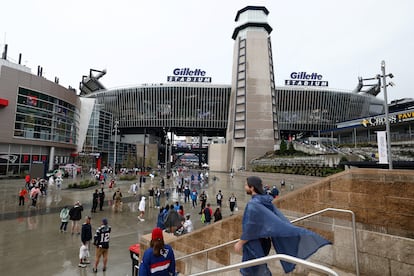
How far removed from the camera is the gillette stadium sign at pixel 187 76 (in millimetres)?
72000

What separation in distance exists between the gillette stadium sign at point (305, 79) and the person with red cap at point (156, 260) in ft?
259

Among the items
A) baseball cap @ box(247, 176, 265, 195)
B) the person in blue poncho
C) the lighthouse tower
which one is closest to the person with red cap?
the person in blue poncho

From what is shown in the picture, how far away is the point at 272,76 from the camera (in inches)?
2420

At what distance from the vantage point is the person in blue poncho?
6.97ft

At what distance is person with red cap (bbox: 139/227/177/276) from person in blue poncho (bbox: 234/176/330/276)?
1.25 meters

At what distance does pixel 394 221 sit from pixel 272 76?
62.6 meters

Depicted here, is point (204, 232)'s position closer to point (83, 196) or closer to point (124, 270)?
point (124, 270)

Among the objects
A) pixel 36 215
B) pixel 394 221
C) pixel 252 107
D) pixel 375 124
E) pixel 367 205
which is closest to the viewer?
pixel 394 221

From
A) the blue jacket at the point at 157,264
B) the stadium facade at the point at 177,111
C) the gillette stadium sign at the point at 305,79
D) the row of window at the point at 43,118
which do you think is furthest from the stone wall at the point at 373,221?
the gillette stadium sign at the point at 305,79

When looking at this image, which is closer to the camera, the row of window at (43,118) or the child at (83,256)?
the child at (83,256)

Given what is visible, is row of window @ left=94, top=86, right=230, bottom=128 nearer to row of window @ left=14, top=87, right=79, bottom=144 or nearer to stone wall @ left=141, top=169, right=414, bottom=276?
row of window @ left=14, top=87, right=79, bottom=144

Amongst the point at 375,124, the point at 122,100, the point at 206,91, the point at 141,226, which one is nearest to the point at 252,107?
the point at 206,91

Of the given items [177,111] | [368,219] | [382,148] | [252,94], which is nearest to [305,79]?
[252,94]

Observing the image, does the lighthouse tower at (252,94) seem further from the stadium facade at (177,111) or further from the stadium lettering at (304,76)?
the stadium lettering at (304,76)
